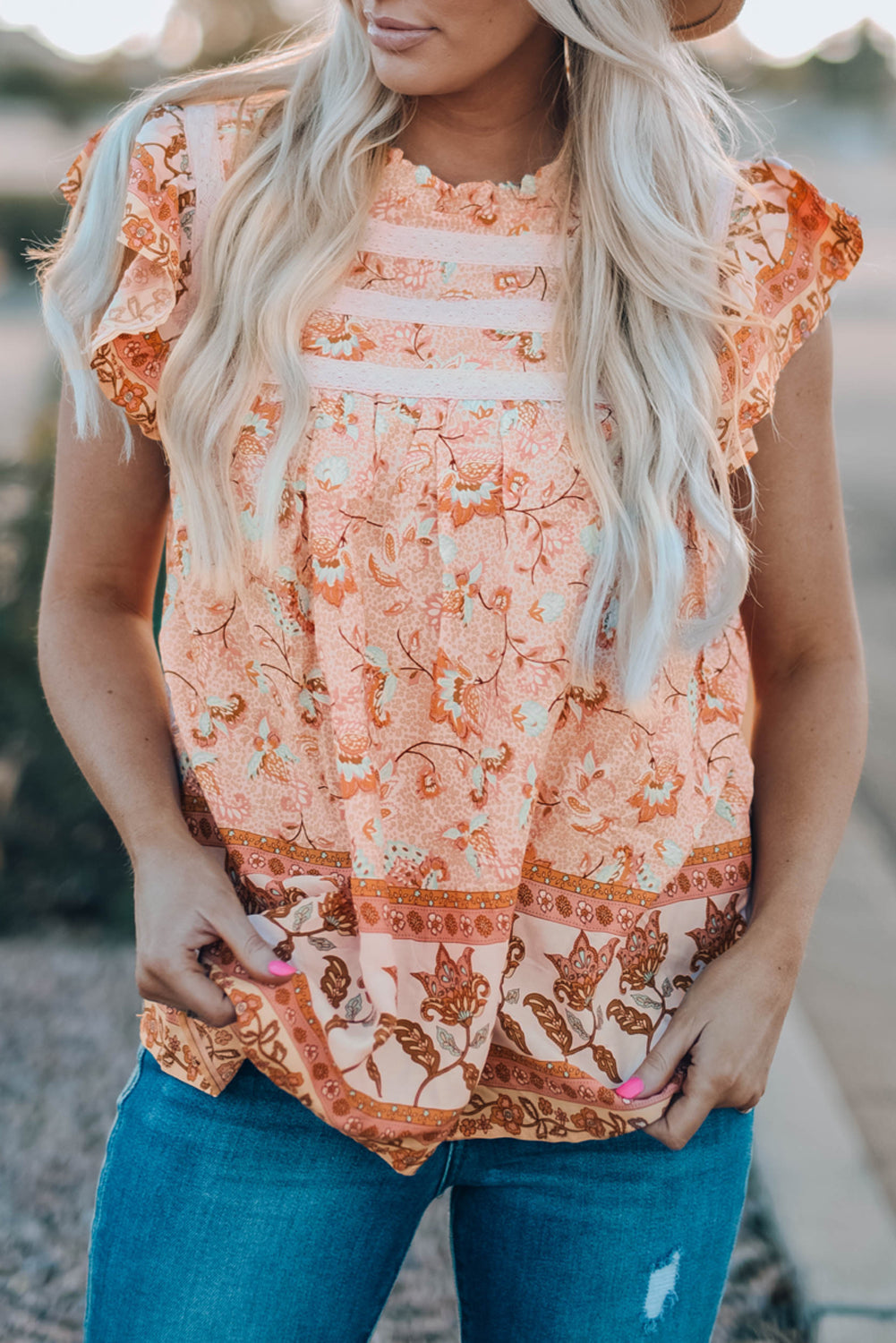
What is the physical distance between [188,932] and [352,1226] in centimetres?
39

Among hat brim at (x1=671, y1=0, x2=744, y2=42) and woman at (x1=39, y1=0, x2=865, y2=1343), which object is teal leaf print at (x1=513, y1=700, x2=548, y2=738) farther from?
hat brim at (x1=671, y1=0, x2=744, y2=42)

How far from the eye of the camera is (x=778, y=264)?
65.1 inches

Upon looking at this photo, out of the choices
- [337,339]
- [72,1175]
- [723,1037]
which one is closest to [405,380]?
[337,339]

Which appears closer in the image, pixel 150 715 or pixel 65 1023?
pixel 150 715

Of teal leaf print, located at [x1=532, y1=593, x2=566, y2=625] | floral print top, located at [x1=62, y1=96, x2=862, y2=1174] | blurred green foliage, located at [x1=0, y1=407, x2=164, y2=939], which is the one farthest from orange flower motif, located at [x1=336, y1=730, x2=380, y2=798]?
blurred green foliage, located at [x1=0, y1=407, x2=164, y2=939]

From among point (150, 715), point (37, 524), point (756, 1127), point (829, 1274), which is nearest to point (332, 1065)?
point (150, 715)

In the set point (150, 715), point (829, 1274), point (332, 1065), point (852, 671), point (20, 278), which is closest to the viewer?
point (332, 1065)

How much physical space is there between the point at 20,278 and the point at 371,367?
Result: 24826mm

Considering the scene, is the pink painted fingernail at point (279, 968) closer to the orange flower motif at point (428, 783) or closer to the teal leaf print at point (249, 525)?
the orange flower motif at point (428, 783)

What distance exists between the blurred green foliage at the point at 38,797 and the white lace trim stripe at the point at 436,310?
8.91ft

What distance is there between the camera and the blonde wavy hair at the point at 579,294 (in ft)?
4.96

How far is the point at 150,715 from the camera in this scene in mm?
1642

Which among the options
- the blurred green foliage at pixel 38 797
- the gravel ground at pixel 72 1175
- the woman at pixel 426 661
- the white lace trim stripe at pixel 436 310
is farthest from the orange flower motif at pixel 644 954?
the blurred green foliage at pixel 38 797

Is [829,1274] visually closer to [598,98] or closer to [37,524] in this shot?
[598,98]
